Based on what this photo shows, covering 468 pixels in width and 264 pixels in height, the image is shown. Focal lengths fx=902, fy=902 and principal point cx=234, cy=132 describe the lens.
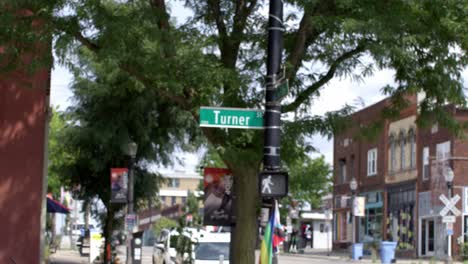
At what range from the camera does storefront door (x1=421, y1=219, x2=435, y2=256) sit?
51.4m

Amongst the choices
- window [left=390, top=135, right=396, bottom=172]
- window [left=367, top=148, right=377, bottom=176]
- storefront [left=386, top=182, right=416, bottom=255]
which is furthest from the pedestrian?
window [left=390, top=135, right=396, bottom=172]

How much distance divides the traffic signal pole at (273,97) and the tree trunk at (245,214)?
8.22 feet

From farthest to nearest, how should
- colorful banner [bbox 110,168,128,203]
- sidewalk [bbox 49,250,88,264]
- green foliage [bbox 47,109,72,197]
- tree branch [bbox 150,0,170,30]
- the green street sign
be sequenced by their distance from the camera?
1. green foliage [bbox 47,109,72,197]
2. sidewalk [bbox 49,250,88,264]
3. colorful banner [bbox 110,168,128,203]
4. tree branch [bbox 150,0,170,30]
5. the green street sign

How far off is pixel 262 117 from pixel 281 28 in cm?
133

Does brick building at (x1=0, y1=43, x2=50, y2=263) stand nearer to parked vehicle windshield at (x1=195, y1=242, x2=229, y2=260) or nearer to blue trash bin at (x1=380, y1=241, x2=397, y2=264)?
parked vehicle windshield at (x1=195, y1=242, x2=229, y2=260)

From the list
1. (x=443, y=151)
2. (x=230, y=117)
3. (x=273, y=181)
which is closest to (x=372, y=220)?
(x=443, y=151)

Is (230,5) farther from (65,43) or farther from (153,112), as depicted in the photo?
(153,112)

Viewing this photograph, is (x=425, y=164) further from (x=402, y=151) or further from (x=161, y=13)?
(x=161, y=13)

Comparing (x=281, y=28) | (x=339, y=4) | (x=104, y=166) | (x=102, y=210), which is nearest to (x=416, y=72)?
(x=339, y=4)

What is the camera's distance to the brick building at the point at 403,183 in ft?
161

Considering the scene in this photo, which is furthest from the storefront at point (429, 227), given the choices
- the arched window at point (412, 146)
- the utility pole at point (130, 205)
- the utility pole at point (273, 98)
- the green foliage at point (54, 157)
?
the utility pole at point (273, 98)

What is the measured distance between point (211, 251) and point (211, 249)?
8 centimetres

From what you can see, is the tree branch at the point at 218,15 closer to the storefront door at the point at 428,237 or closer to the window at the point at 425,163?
the storefront door at the point at 428,237

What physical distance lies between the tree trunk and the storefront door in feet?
123
